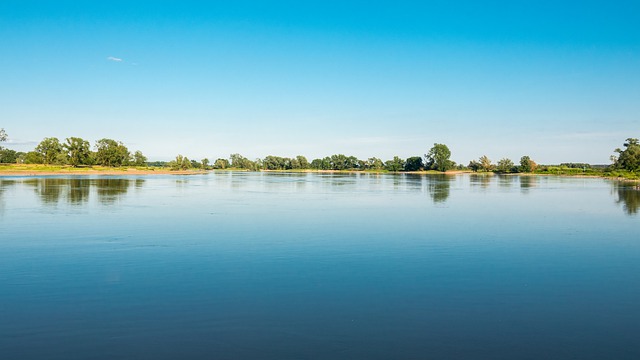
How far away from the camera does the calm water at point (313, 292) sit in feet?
25.7

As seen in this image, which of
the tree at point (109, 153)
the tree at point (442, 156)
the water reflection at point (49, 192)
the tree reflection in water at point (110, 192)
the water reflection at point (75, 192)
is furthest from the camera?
the tree at point (442, 156)

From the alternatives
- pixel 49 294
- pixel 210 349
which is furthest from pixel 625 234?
pixel 49 294

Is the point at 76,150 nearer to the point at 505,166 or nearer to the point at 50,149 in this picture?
the point at 50,149

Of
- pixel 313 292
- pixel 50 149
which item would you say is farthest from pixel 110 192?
pixel 50 149

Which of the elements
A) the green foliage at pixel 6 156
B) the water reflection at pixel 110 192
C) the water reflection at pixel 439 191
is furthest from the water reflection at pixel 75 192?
the green foliage at pixel 6 156

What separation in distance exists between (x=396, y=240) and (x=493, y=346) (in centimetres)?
1086

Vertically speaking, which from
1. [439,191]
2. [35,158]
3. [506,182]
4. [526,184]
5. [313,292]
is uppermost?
[35,158]

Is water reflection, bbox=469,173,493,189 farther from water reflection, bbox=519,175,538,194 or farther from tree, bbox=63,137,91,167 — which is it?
tree, bbox=63,137,91,167

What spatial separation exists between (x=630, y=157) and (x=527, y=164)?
60889 mm

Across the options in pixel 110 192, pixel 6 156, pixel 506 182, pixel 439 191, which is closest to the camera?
pixel 110 192

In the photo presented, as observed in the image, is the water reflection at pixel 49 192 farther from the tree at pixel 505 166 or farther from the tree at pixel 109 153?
the tree at pixel 505 166

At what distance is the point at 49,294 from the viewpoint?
10492 millimetres

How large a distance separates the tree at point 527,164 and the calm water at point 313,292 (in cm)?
16429

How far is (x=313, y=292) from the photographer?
10.9 meters
